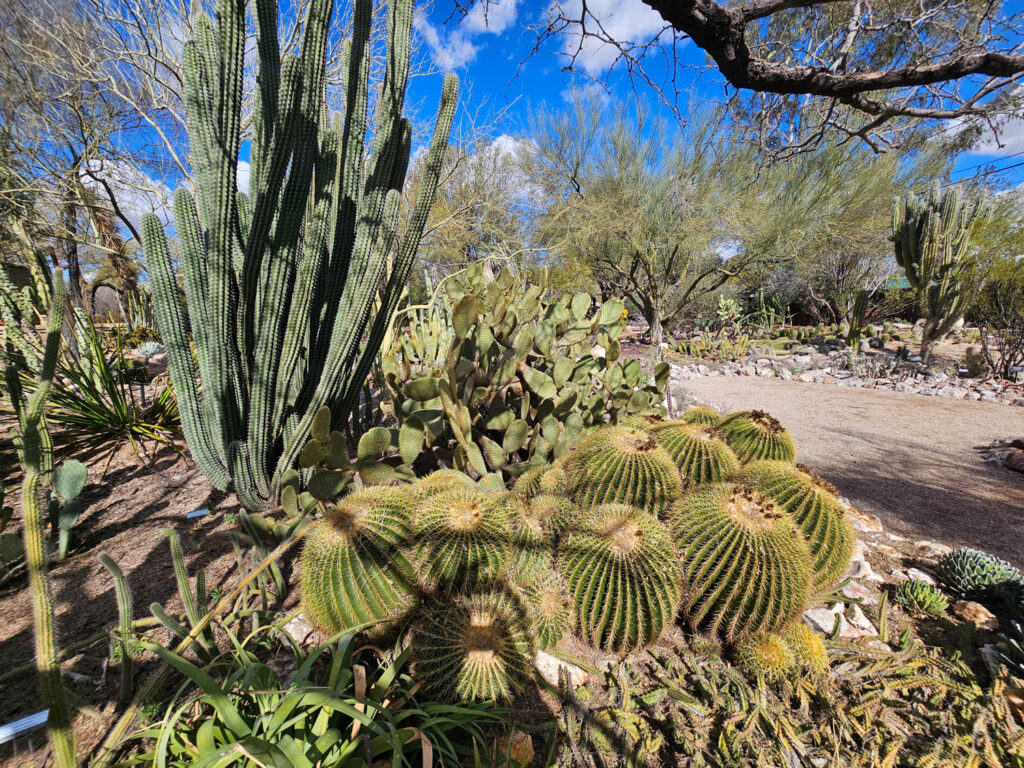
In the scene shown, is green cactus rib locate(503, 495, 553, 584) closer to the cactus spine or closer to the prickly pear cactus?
the prickly pear cactus

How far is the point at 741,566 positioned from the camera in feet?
4.84

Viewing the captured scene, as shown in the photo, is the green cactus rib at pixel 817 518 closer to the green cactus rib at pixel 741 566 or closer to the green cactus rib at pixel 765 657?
the green cactus rib at pixel 741 566

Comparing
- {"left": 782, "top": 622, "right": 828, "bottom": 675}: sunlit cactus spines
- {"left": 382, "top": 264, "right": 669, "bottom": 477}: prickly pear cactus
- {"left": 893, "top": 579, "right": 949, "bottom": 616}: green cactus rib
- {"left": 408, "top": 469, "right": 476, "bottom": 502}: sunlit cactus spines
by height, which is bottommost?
{"left": 893, "top": 579, "right": 949, "bottom": 616}: green cactus rib

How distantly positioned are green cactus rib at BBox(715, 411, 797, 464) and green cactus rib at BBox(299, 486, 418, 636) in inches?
68.6

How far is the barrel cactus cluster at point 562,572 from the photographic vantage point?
4.25 feet

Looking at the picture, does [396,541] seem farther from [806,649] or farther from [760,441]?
[760,441]

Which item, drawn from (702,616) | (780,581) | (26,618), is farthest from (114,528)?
(780,581)

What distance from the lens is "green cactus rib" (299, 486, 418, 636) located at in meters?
1.29

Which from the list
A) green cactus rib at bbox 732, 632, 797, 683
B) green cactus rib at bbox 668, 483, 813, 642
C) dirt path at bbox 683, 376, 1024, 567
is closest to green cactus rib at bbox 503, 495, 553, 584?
green cactus rib at bbox 668, 483, 813, 642

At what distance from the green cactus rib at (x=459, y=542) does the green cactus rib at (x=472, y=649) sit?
0.21ft

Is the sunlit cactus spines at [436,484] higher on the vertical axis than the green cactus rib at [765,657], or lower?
higher

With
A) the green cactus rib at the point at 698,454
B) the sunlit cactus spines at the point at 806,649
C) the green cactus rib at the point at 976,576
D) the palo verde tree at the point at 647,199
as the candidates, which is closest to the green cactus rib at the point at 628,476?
the green cactus rib at the point at 698,454

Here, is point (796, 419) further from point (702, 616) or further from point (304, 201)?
point (304, 201)

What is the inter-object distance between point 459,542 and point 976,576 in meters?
2.29
